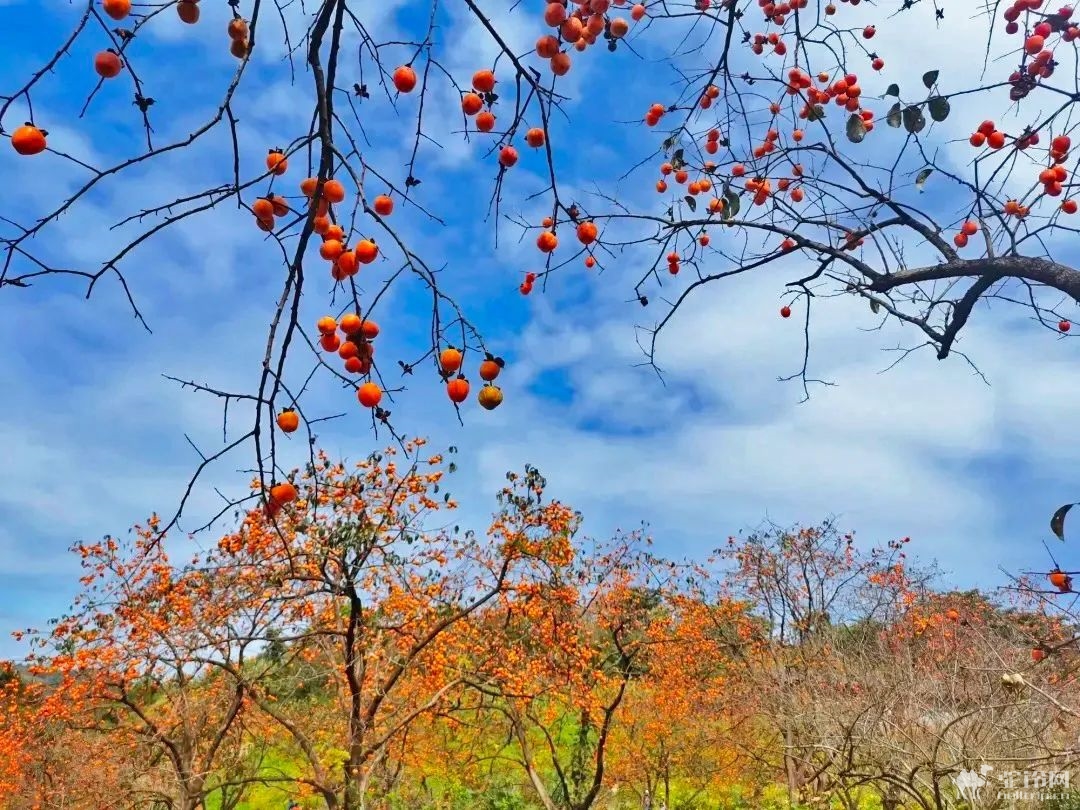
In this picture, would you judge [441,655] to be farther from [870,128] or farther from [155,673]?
[870,128]

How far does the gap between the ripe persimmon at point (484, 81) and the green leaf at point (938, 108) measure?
7.07 ft

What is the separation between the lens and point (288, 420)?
1.66 metres

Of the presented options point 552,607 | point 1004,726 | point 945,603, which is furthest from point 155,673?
point 945,603

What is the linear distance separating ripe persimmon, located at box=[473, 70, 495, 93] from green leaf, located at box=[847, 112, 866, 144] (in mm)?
2136

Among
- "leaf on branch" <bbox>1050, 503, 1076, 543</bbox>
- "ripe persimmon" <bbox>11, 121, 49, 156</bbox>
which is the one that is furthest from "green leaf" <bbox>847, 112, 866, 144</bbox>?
"ripe persimmon" <bbox>11, 121, 49, 156</bbox>

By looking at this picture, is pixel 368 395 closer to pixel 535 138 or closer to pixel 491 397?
pixel 491 397

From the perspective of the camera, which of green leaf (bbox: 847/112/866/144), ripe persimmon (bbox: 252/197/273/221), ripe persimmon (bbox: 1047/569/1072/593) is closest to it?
ripe persimmon (bbox: 252/197/273/221)

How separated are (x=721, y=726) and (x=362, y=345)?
10998 mm

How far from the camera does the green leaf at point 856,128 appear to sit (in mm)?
3242

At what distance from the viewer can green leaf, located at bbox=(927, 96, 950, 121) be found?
300 centimetres

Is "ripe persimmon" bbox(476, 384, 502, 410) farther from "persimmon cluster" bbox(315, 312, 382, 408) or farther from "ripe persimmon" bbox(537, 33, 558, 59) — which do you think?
"ripe persimmon" bbox(537, 33, 558, 59)

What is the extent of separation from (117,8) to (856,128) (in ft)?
9.42

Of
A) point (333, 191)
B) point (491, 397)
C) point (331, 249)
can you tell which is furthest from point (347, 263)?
point (491, 397)

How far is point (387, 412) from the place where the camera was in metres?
1.67
